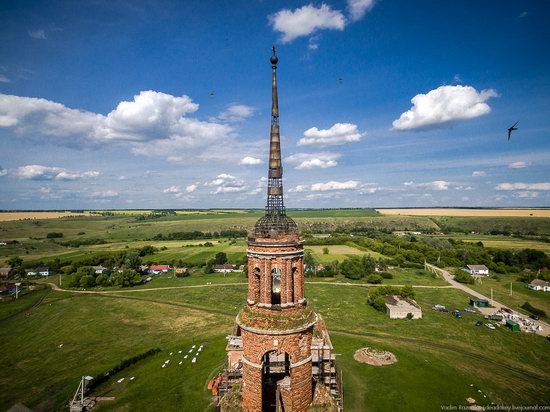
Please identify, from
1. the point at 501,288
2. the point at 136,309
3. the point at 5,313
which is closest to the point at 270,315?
the point at 136,309

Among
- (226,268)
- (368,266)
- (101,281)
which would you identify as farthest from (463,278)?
(101,281)

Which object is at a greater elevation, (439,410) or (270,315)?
(270,315)

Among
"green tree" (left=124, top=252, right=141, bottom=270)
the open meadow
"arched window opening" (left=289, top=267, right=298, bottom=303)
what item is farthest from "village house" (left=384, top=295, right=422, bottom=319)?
"green tree" (left=124, top=252, right=141, bottom=270)

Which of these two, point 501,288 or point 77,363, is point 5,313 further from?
point 501,288

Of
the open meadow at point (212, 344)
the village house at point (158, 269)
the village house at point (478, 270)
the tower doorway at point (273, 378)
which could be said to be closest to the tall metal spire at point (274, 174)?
the tower doorway at point (273, 378)

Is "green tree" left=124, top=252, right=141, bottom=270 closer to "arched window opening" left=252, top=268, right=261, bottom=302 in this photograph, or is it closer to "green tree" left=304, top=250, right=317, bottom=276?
"green tree" left=304, top=250, right=317, bottom=276

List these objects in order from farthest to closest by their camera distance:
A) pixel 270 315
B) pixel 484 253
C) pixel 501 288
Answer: pixel 484 253 < pixel 501 288 < pixel 270 315
